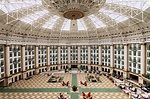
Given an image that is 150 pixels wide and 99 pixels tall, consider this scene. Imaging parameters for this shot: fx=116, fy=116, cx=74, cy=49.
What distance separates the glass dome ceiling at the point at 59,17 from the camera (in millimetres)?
24656

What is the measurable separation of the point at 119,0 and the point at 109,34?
65.9 ft

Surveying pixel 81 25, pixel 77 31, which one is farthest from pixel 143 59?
pixel 77 31

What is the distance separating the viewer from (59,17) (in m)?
37.0

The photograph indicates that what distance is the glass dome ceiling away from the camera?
80.9 feet

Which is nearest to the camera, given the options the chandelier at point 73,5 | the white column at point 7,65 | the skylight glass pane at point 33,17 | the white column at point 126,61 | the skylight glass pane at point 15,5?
the chandelier at point 73,5

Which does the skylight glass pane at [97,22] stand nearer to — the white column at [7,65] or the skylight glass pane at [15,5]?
the skylight glass pane at [15,5]

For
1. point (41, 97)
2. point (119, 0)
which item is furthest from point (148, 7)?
point (41, 97)

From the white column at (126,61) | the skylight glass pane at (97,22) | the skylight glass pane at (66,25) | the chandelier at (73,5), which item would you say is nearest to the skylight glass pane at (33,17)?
the skylight glass pane at (66,25)

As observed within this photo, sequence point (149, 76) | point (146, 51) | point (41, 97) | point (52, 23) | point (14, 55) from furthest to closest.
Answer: point (52, 23)
point (14, 55)
point (146, 51)
point (149, 76)
point (41, 97)

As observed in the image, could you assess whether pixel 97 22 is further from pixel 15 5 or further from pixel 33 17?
pixel 15 5

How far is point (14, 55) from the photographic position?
118ft

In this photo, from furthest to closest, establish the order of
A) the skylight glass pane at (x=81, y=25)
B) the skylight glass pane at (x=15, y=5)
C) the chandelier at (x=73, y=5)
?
the skylight glass pane at (x=81, y=25)
the skylight glass pane at (x=15, y=5)
the chandelier at (x=73, y=5)

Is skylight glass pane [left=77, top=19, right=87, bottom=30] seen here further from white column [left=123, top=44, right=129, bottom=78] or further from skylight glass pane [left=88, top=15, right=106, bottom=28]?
white column [left=123, top=44, right=129, bottom=78]

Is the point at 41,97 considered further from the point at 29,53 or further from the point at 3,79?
the point at 29,53
